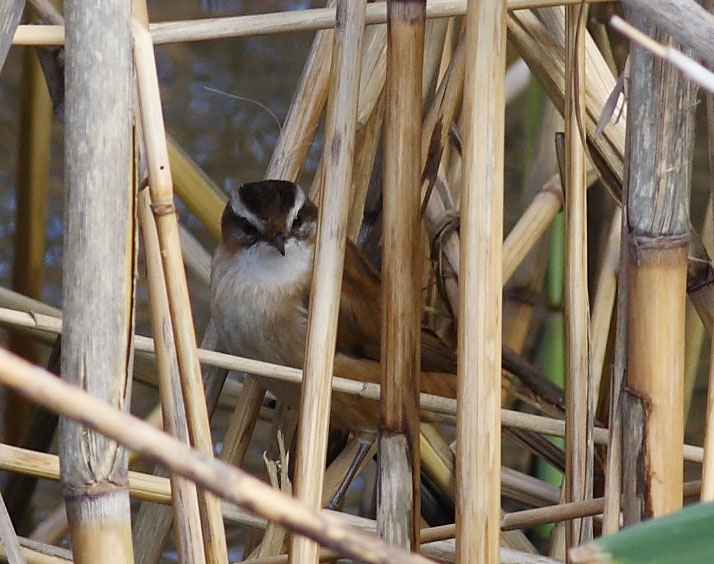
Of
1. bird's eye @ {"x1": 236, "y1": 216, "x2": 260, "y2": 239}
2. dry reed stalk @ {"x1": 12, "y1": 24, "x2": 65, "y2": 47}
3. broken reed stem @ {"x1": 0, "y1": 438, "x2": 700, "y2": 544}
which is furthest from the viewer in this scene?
bird's eye @ {"x1": 236, "y1": 216, "x2": 260, "y2": 239}

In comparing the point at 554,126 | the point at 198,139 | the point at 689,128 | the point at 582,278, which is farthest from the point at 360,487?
the point at 689,128

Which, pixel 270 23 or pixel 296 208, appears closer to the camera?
pixel 270 23

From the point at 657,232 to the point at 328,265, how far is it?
418mm

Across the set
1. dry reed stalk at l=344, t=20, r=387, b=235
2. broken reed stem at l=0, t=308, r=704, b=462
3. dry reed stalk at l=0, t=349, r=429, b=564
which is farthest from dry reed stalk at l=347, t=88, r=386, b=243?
dry reed stalk at l=0, t=349, r=429, b=564

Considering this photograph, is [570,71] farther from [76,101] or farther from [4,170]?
[4,170]

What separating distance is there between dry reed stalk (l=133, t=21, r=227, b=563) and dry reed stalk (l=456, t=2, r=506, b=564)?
1.03ft

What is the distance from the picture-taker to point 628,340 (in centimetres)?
129

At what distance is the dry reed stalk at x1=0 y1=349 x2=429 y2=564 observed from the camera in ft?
2.24

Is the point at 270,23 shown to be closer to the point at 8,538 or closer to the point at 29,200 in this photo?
the point at 8,538

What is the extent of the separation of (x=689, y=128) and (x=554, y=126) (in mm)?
1459

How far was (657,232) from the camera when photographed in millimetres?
1218

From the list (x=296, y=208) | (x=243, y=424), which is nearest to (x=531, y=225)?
(x=296, y=208)

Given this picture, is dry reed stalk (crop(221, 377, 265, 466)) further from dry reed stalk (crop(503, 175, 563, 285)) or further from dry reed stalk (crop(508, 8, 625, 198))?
dry reed stalk (crop(508, 8, 625, 198))

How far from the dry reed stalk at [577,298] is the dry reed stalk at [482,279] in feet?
0.71
